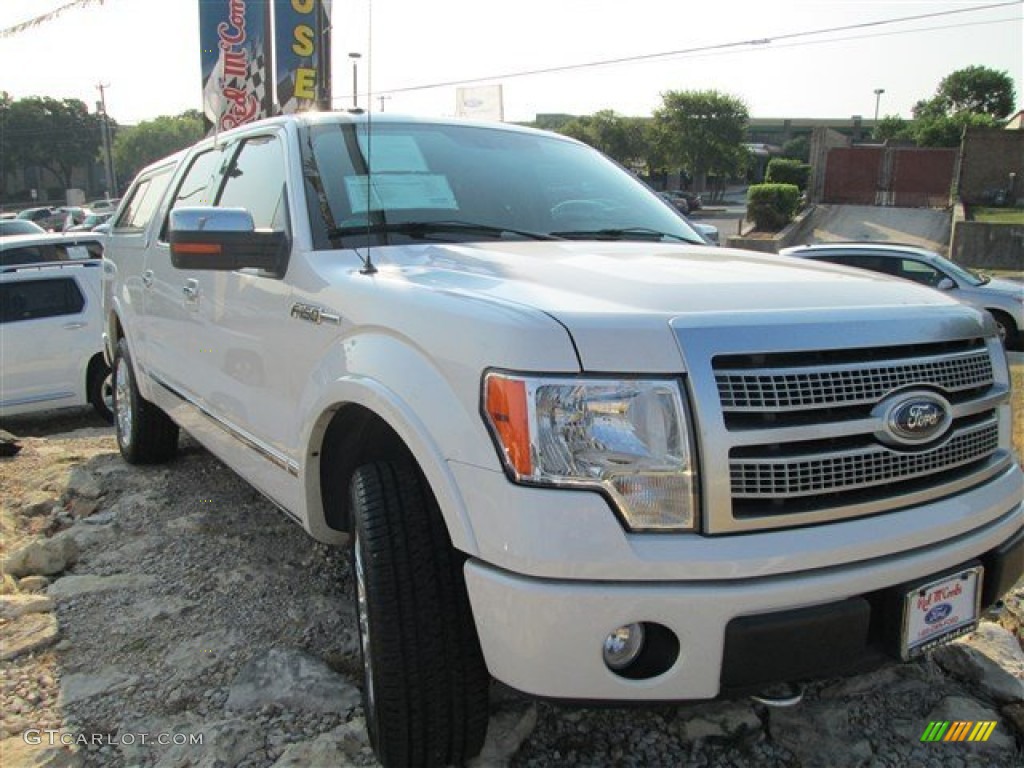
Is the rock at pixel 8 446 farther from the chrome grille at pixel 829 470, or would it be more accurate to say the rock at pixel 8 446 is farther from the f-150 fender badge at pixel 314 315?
the chrome grille at pixel 829 470

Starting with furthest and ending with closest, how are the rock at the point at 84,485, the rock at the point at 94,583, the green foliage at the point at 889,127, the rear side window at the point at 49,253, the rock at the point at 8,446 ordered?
the green foliage at the point at 889,127 < the rear side window at the point at 49,253 < the rock at the point at 8,446 < the rock at the point at 84,485 < the rock at the point at 94,583

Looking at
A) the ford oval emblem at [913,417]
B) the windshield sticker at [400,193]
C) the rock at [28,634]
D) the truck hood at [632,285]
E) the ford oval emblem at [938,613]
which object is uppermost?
the windshield sticker at [400,193]

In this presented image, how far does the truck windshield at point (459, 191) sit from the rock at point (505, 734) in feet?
4.92

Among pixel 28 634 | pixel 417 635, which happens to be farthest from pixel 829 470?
pixel 28 634

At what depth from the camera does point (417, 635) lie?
196 centimetres

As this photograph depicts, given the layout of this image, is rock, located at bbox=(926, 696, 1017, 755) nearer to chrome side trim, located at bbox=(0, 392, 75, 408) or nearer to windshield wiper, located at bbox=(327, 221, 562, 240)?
windshield wiper, located at bbox=(327, 221, 562, 240)

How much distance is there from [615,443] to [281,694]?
1.52 meters

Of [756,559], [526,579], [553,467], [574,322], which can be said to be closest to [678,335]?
[574,322]

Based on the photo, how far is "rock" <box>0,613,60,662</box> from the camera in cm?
291

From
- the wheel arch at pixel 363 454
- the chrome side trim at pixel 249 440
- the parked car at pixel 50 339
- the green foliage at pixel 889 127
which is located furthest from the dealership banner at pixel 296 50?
the green foliage at pixel 889 127

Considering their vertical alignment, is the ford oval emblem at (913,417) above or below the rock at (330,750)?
above

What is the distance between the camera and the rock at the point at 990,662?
2629 millimetres

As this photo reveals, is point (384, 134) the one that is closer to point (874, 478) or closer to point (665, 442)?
point (665, 442)

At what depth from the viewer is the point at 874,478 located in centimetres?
188
